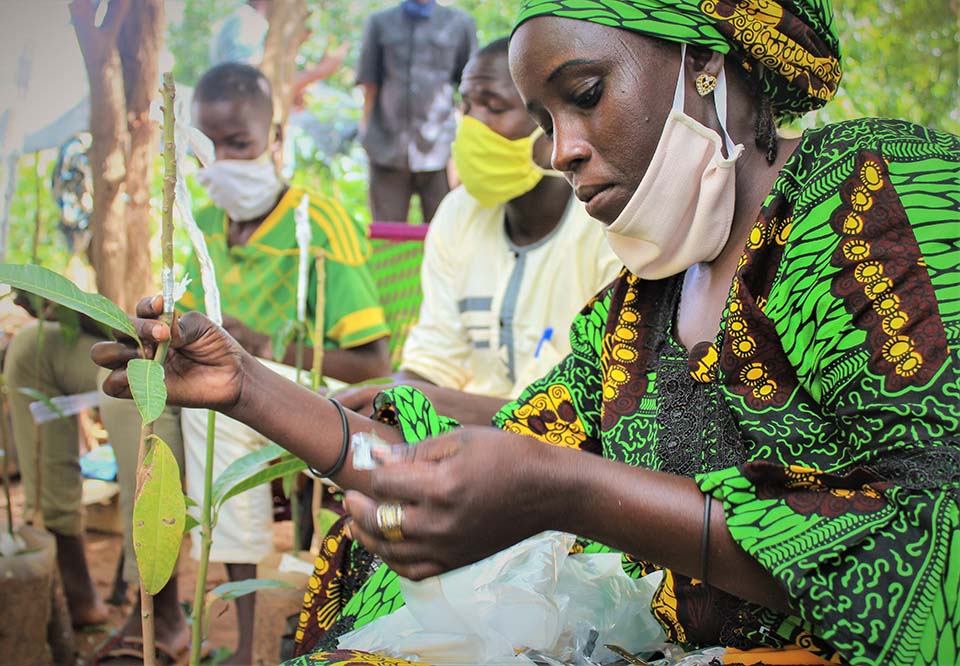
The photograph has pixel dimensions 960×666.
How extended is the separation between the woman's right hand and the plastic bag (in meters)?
0.39

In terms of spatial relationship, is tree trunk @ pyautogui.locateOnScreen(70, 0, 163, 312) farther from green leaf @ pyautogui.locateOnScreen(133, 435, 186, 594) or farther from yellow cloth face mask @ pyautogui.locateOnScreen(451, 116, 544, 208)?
green leaf @ pyautogui.locateOnScreen(133, 435, 186, 594)

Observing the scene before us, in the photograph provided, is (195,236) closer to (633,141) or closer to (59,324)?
(633,141)

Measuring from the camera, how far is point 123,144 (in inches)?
156

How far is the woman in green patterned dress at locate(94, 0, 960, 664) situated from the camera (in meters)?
0.99

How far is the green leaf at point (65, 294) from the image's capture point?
113 cm

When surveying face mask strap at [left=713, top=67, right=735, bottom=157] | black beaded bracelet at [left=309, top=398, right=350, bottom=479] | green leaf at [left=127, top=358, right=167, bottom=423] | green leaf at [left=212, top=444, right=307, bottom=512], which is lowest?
green leaf at [left=212, top=444, right=307, bottom=512]

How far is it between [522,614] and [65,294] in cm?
76

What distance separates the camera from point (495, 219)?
9.52 ft

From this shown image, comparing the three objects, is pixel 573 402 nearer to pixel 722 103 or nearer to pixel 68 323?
pixel 722 103

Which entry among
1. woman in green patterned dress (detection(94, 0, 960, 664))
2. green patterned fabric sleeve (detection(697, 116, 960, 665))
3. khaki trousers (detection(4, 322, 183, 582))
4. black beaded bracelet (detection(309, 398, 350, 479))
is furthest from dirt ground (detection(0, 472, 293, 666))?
green patterned fabric sleeve (detection(697, 116, 960, 665))

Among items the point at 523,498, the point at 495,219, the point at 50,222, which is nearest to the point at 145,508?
the point at 523,498

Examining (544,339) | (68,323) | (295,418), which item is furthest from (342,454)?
(68,323)

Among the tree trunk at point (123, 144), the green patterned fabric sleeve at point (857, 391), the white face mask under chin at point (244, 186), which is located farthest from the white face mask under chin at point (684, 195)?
the tree trunk at point (123, 144)

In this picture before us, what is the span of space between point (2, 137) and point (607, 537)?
2.71 meters
